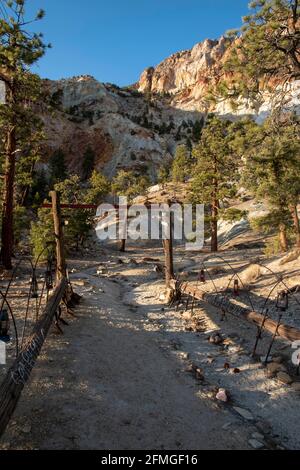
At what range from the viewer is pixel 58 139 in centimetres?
8588

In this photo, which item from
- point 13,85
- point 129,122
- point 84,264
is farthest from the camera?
point 129,122

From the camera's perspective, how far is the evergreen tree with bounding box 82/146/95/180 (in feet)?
268

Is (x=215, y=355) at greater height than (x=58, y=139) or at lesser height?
lesser

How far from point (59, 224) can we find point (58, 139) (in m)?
81.1

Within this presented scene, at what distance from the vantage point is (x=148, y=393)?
5789 millimetres

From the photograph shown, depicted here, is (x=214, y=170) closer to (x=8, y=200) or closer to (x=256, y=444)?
(x=8, y=200)

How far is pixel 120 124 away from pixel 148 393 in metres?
90.1

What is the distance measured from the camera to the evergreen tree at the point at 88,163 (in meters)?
81.8

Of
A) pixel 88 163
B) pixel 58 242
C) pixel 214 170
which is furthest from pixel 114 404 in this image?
pixel 88 163

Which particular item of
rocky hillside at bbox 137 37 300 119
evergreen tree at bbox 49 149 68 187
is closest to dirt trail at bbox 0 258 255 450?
evergreen tree at bbox 49 149 68 187

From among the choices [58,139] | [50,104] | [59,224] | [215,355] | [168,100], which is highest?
[168,100]

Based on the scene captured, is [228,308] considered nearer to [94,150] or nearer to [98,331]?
[98,331]
